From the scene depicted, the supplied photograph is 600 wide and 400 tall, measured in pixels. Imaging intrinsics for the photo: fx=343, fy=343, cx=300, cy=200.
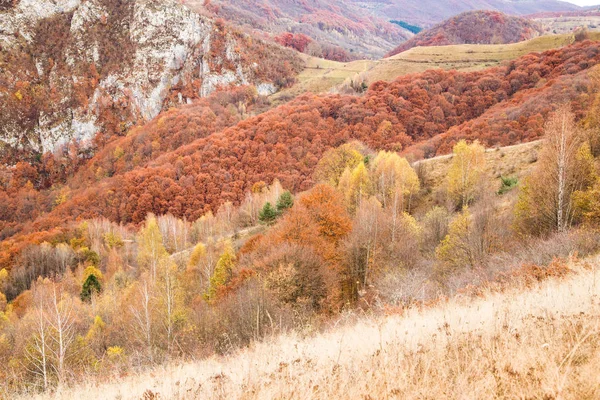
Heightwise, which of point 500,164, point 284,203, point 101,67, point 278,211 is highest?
point 101,67

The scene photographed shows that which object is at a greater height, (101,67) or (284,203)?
(101,67)

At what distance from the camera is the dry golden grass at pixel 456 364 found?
10.6ft

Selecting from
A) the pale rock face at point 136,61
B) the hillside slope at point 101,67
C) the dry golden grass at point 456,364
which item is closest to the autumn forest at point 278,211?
the dry golden grass at point 456,364

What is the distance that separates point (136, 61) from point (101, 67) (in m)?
21.6

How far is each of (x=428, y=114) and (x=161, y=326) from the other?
331 ft

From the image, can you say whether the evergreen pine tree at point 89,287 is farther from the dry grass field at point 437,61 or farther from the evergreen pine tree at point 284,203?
the dry grass field at point 437,61

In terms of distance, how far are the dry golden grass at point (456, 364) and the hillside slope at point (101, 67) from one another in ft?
605

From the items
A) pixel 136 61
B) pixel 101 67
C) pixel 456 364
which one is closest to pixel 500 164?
pixel 456 364

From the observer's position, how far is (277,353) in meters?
5.88

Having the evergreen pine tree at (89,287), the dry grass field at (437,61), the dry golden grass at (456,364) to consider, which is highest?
the dry grass field at (437,61)

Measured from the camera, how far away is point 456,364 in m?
4.04

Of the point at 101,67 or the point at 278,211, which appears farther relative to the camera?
the point at 101,67

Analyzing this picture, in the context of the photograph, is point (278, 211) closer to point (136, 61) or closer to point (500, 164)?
point (500, 164)

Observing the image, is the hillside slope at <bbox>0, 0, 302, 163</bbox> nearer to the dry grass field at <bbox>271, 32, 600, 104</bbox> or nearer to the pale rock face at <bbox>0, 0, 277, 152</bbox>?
the pale rock face at <bbox>0, 0, 277, 152</bbox>
